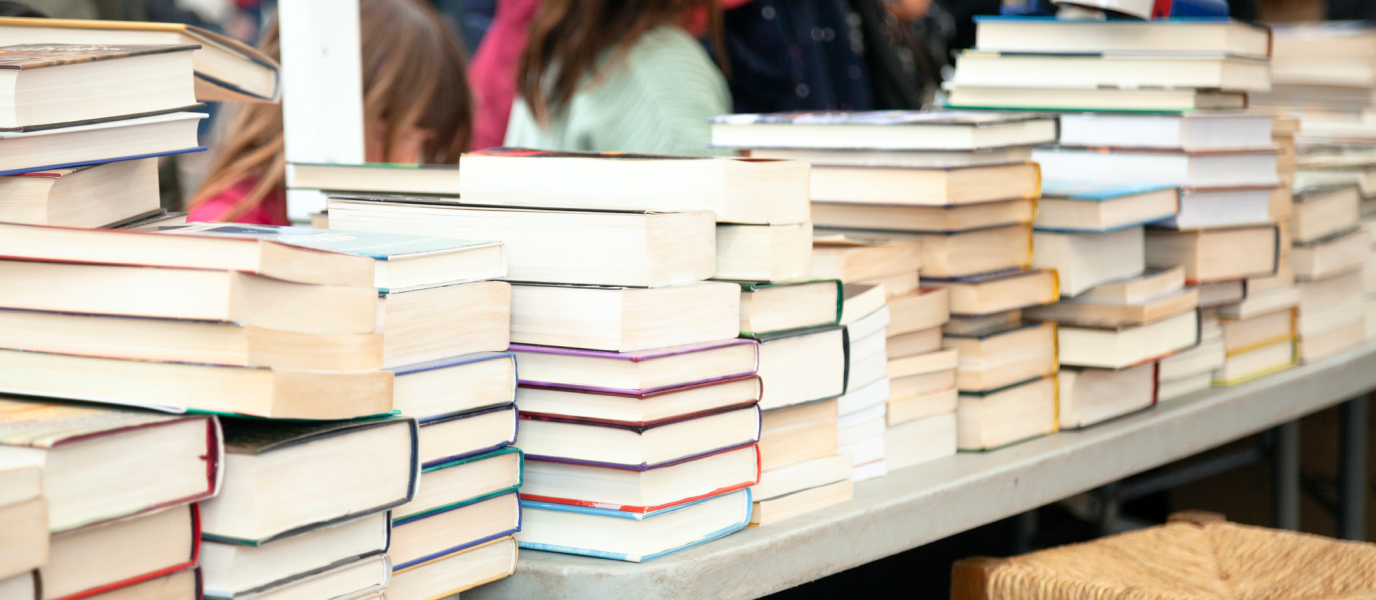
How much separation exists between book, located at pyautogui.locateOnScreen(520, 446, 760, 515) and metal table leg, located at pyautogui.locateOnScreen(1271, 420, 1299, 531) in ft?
4.92

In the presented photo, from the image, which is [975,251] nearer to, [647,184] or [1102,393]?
[1102,393]

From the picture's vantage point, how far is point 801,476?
0.99m

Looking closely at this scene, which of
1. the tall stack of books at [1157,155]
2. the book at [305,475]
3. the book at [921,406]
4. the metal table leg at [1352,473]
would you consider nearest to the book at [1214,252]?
the tall stack of books at [1157,155]

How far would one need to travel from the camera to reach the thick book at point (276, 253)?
67 centimetres

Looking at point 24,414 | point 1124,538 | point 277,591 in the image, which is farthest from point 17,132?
point 1124,538

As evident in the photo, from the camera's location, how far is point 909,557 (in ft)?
5.89

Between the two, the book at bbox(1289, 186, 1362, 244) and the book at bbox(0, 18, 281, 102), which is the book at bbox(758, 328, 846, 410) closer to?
the book at bbox(0, 18, 281, 102)

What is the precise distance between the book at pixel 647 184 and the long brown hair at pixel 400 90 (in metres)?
0.96

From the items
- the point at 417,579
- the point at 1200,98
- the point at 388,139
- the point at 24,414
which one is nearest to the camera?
the point at 24,414

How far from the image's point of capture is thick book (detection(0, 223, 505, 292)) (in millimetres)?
667

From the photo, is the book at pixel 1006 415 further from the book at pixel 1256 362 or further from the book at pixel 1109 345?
the book at pixel 1256 362

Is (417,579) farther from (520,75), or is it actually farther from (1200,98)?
(520,75)


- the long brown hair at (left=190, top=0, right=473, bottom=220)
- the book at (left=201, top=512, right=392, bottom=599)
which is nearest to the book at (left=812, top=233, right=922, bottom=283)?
the book at (left=201, top=512, right=392, bottom=599)

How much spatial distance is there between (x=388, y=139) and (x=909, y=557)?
39.5 inches
